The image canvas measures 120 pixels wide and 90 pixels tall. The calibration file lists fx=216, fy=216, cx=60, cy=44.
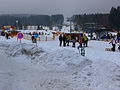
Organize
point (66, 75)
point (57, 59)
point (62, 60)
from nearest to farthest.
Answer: point (66, 75)
point (62, 60)
point (57, 59)

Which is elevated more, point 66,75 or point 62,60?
point 62,60

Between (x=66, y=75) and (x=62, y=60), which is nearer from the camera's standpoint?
(x=66, y=75)

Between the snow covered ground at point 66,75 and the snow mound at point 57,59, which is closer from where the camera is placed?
the snow covered ground at point 66,75

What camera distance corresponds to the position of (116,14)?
103625mm

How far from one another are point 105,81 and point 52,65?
6332 mm

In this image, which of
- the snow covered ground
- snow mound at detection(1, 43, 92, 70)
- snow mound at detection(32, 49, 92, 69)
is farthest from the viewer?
snow mound at detection(1, 43, 92, 70)

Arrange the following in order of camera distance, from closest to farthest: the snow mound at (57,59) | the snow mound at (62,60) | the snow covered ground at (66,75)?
1. the snow covered ground at (66,75)
2. the snow mound at (62,60)
3. the snow mound at (57,59)

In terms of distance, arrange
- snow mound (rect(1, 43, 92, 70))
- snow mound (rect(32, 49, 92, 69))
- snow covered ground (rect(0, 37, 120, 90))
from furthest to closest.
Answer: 1. snow mound (rect(1, 43, 92, 70))
2. snow mound (rect(32, 49, 92, 69))
3. snow covered ground (rect(0, 37, 120, 90))

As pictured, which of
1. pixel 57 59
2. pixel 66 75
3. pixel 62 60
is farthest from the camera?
pixel 57 59

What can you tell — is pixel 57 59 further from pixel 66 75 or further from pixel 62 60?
pixel 66 75

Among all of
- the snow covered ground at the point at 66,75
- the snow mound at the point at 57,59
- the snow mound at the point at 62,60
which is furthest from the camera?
the snow mound at the point at 57,59

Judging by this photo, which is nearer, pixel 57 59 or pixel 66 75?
pixel 66 75

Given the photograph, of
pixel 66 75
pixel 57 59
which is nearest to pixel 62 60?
pixel 57 59

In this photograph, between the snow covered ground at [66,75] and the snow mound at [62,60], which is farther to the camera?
the snow mound at [62,60]
